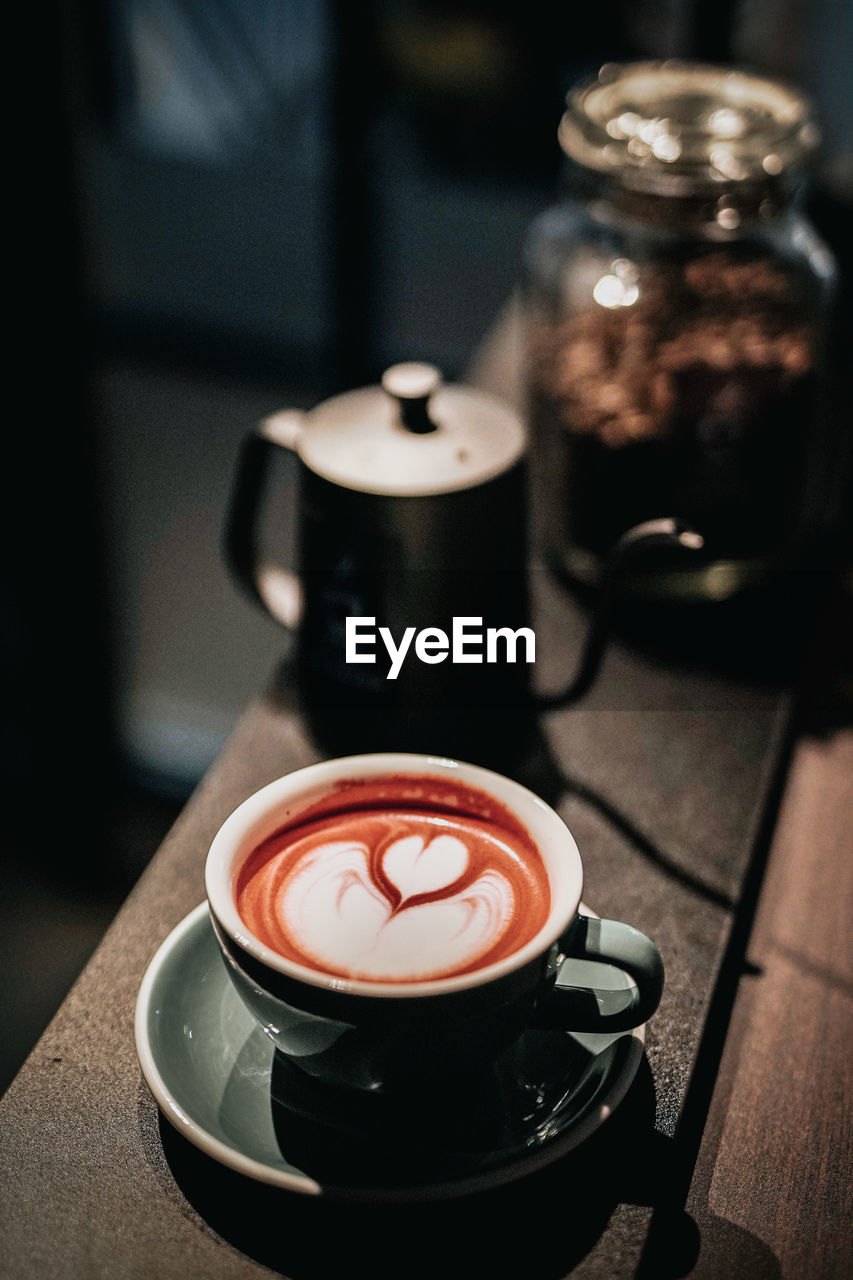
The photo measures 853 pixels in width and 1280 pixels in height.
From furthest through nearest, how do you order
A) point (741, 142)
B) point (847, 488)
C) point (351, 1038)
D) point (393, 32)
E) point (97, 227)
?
point (97, 227)
point (393, 32)
point (847, 488)
point (741, 142)
point (351, 1038)

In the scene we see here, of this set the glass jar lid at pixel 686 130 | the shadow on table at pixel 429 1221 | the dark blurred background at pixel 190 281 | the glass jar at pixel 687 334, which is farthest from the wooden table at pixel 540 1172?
the dark blurred background at pixel 190 281

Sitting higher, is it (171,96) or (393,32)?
(393,32)

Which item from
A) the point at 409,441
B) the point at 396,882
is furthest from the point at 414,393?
the point at 396,882

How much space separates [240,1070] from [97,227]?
8.38 feet

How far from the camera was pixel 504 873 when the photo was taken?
1.80 feet

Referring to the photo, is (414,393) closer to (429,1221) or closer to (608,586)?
(608,586)

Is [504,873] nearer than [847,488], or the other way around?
[504,873]

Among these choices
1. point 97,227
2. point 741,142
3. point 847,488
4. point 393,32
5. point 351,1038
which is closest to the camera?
point 351,1038

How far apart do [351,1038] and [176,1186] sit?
0.34ft

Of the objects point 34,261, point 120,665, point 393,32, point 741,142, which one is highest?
point 741,142

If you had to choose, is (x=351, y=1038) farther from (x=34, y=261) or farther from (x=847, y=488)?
(x=34, y=261)

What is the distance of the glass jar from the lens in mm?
823

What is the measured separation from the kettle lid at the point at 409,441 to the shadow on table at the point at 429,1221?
1.13 feet

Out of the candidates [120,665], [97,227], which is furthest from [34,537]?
[97,227]
